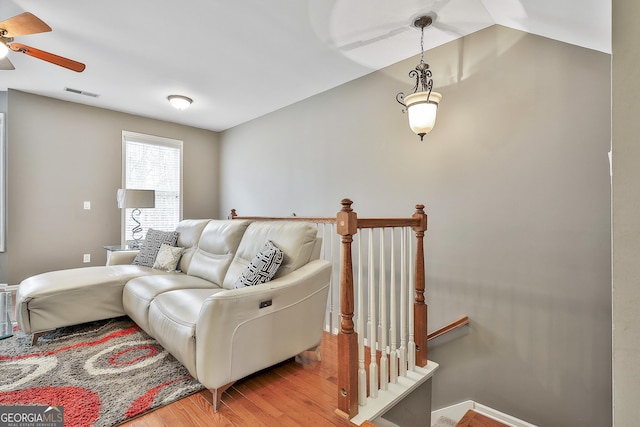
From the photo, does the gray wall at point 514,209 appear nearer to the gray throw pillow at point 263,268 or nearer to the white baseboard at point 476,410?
the white baseboard at point 476,410

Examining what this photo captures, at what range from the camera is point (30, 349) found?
2.28 metres

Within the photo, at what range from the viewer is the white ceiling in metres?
2.09

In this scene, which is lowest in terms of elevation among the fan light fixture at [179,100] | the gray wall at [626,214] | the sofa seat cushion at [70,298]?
the sofa seat cushion at [70,298]

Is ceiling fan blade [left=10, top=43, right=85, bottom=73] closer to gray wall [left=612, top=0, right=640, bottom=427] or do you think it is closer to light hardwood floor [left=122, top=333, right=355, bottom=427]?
light hardwood floor [left=122, top=333, right=355, bottom=427]

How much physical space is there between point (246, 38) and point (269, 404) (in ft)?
9.16

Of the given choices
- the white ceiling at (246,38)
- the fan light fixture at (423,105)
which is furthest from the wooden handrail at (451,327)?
the white ceiling at (246,38)

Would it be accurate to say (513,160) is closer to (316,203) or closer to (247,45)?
(316,203)

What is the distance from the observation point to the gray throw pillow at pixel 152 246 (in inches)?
127

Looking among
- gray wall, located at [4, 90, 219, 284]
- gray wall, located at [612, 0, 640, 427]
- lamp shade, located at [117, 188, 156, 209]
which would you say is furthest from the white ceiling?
lamp shade, located at [117, 188, 156, 209]

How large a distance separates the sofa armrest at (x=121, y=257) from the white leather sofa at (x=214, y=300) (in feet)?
0.48

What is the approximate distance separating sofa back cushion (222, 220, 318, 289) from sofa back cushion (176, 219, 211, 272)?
30.2 inches

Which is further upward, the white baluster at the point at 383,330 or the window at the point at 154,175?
the window at the point at 154,175

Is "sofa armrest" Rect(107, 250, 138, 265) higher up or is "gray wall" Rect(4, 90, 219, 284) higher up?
"gray wall" Rect(4, 90, 219, 284)

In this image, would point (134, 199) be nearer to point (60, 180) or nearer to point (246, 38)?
point (60, 180)
